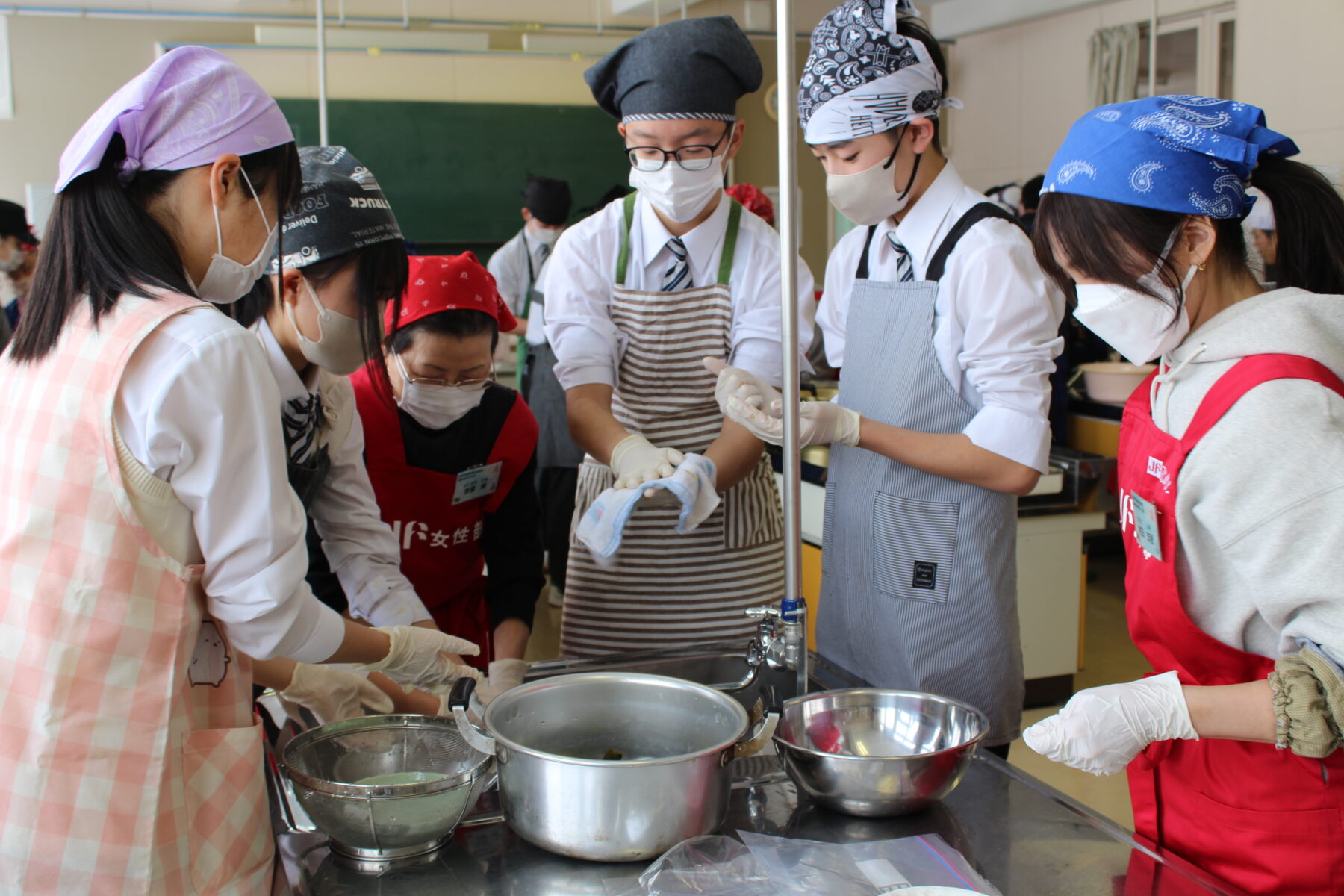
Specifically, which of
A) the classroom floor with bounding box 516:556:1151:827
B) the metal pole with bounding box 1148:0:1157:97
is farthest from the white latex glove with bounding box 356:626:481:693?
the metal pole with bounding box 1148:0:1157:97

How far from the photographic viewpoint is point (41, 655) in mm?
855

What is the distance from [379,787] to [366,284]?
0.67 m

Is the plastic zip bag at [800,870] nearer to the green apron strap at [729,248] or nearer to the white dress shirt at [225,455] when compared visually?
the white dress shirt at [225,455]

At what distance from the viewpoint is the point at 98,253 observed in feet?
2.97

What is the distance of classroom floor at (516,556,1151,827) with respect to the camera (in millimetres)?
2652

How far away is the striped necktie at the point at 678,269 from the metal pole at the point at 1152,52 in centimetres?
437

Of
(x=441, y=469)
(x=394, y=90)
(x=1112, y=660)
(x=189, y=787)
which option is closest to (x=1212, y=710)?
(x=189, y=787)

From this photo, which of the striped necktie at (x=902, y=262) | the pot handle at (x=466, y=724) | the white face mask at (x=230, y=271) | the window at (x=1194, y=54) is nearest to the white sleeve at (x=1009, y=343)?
the striped necktie at (x=902, y=262)

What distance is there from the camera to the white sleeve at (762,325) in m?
1.72

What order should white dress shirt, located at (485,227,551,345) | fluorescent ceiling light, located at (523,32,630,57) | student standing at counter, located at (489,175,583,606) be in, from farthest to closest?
fluorescent ceiling light, located at (523,32,630,57) < white dress shirt, located at (485,227,551,345) < student standing at counter, located at (489,175,583,606)

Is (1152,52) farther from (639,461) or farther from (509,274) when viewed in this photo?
(639,461)

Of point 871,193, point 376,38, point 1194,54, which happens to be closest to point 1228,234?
point 871,193

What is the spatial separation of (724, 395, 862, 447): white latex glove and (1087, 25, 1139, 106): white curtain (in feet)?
16.3

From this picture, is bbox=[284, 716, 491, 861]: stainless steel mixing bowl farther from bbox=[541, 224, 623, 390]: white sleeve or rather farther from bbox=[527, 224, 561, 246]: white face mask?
bbox=[527, 224, 561, 246]: white face mask
